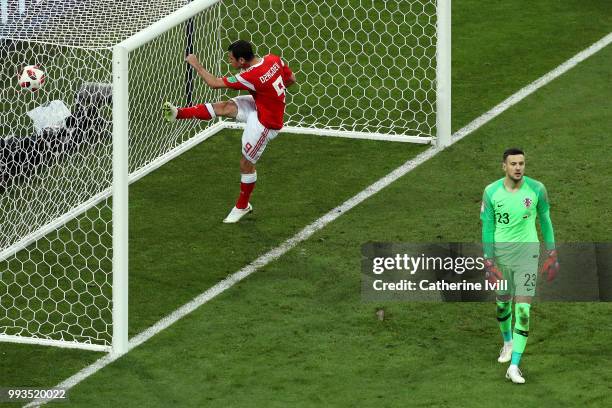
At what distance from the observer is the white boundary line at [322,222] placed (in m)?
12.4

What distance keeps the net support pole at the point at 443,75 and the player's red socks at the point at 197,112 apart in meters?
2.69

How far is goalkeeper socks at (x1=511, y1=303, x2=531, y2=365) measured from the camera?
11.7 metres

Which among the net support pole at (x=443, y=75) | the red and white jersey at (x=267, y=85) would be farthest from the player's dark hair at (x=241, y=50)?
the net support pole at (x=443, y=75)

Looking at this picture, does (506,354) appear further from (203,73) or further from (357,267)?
(203,73)

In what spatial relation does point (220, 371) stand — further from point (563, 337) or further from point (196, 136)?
point (196, 136)

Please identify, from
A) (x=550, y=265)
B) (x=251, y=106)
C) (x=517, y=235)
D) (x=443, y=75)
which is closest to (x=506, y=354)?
(x=550, y=265)

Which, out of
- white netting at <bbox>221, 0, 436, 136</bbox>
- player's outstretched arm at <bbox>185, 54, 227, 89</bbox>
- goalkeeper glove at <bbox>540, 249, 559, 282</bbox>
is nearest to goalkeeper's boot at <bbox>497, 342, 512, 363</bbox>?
goalkeeper glove at <bbox>540, 249, 559, 282</bbox>

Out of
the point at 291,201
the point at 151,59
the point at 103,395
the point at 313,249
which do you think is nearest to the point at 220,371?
the point at 103,395

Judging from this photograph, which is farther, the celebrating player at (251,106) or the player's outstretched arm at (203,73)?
the celebrating player at (251,106)

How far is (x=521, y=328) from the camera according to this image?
38.4 feet

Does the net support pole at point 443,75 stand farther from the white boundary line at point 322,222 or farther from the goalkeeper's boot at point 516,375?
the goalkeeper's boot at point 516,375

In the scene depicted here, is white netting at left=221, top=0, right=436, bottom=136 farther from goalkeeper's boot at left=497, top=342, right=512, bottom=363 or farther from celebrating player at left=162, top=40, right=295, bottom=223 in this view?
goalkeeper's boot at left=497, top=342, right=512, bottom=363

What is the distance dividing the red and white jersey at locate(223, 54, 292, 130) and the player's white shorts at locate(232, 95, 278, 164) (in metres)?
0.06

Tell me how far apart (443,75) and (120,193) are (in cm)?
481
